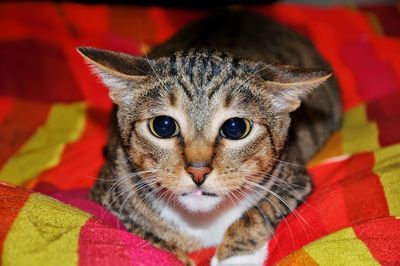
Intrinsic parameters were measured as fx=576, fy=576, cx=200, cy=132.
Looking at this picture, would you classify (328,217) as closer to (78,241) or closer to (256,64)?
(256,64)

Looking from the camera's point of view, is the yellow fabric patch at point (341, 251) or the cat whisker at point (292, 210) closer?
the yellow fabric patch at point (341, 251)

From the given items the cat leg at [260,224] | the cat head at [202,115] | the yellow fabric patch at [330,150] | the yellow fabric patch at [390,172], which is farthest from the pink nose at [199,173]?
the yellow fabric patch at [330,150]

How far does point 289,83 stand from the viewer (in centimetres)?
197

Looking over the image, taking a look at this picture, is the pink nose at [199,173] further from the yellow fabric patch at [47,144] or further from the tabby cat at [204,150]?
the yellow fabric patch at [47,144]

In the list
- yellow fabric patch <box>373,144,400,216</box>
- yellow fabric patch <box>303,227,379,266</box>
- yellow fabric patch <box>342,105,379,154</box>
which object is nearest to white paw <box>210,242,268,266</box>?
yellow fabric patch <box>303,227,379,266</box>

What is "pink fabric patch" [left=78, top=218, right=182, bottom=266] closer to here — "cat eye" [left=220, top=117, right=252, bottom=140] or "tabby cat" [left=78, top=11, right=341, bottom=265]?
"tabby cat" [left=78, top=11, right=341, bottom=265]

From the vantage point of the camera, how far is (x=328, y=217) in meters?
2.12

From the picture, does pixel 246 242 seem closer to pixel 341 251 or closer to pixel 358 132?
pixel 341 251

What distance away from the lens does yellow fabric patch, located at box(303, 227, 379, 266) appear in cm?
178

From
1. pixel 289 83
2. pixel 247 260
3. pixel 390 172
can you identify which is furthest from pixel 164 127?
pixel 390 172

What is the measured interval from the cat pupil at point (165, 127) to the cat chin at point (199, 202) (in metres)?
0.22

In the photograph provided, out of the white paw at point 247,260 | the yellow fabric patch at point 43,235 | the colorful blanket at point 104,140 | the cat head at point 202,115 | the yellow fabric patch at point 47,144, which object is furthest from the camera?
the yellow fabric patch at point 47,144

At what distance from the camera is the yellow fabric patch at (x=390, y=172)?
6.81 ft

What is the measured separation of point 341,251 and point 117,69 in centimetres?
94
